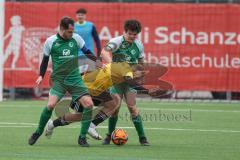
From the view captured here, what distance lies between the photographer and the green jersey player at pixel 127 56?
43.5 ft

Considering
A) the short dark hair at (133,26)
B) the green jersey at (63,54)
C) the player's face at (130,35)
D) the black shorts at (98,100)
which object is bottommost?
the black shorts at (98,100)

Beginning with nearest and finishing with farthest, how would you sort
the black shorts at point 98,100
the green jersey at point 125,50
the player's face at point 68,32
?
the player's face at point 68,32 → the green jersey at point 125,50 → the black shorts at point 98,100

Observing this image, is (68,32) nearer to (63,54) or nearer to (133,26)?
(63,54)

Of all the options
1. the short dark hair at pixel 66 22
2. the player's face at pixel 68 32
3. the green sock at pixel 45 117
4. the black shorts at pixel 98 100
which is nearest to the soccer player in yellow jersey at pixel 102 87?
the black shorts at pixel 98 100

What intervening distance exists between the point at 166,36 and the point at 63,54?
38.5 feet

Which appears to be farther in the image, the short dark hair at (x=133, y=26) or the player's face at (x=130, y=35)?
the player's face at (x=130, y=35)

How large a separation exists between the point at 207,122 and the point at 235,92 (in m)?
6.78

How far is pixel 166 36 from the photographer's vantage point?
24594 mm

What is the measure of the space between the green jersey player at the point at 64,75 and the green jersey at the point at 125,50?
18.0 inches

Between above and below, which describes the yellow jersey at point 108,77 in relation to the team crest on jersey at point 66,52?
→ below

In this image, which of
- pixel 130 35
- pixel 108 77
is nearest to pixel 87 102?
pixel 108 77

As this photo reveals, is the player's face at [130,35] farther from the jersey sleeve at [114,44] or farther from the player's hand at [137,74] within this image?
the player's hand at [137,74]

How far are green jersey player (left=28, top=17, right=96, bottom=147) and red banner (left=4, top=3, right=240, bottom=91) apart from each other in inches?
441

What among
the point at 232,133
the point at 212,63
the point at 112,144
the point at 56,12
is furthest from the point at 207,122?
the point at 56,12
